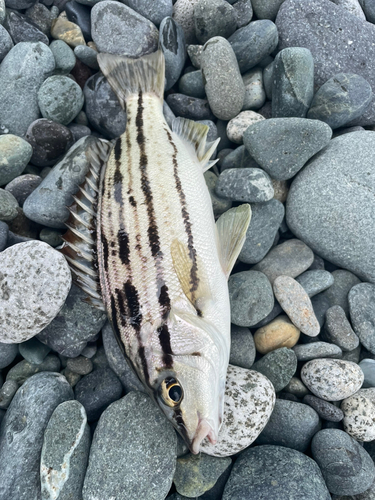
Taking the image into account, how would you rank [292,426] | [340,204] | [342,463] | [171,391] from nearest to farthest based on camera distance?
[171,391]
[342,463]
[292,426]
[340,204]

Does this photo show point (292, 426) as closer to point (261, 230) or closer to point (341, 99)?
point (261, 230)

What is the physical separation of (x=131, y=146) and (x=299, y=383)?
109 inches

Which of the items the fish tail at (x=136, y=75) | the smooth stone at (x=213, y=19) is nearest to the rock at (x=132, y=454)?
the fish tail at (x=136, y=75)

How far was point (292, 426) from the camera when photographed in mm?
2926

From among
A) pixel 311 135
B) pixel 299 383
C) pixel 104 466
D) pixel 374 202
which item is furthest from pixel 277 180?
pixel 104 466

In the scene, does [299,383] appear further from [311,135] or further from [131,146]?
[131,146]

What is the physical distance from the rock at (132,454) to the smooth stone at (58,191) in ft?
6.24

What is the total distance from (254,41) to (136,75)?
4.65 ft

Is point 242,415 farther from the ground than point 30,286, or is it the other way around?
point 30,286

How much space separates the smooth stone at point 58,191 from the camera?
3295mm

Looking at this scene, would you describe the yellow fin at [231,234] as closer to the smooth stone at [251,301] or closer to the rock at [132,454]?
the smooth stone at [251,301]

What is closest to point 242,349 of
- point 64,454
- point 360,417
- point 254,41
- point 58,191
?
point 360,417

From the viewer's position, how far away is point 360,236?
3383mm

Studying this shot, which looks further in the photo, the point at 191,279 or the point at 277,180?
the point at 277,180
